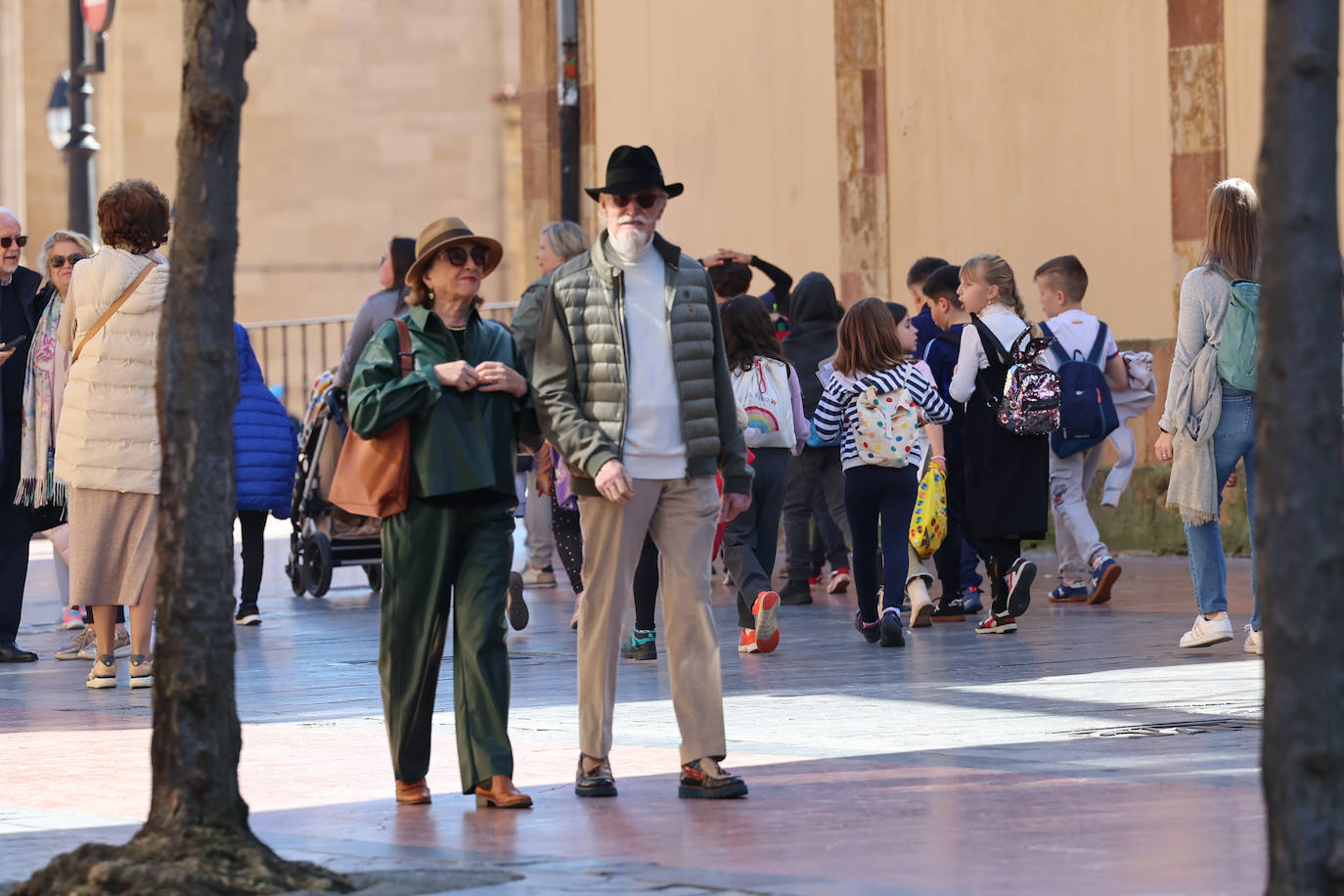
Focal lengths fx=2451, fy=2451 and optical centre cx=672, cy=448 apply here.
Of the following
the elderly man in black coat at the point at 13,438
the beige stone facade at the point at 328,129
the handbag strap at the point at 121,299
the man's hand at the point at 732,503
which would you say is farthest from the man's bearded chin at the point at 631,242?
the beige stone facade at the point at 328,129

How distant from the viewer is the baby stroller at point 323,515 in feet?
48.1

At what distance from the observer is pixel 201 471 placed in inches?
229

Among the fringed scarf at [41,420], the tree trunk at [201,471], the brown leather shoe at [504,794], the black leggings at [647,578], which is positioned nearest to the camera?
the tree trunk at [201,471]

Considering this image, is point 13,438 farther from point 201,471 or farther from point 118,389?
point 201,471

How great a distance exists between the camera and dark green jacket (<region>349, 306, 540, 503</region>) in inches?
276

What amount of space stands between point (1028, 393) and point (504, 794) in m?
5.56

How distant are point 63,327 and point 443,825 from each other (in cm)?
469

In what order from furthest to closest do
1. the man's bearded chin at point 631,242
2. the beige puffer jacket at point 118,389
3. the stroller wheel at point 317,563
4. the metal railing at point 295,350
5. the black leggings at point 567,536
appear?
the metal railing at point 295,350
the stroller wheel at point 317,563
the black leggings at point 567,536
the beige puffer jacket at point 118,389
the man's bearded chin at point 631,242

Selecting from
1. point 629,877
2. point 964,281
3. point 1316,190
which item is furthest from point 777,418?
point 1316,190

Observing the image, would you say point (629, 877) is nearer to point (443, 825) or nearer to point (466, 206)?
point (443, 825)

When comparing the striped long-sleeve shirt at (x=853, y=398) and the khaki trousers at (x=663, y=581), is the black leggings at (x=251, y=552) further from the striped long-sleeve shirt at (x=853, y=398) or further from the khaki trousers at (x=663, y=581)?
the khaki trousers at (x=663, y=581)

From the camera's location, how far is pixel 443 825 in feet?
21.7

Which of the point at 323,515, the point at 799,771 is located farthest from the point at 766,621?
the point at 323,515

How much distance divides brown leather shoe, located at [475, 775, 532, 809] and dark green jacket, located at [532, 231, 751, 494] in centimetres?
91
